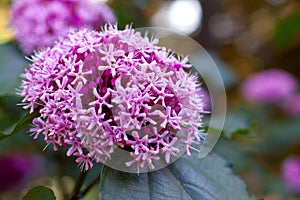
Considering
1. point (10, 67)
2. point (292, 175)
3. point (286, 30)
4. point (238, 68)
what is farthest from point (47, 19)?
point (238, 68)

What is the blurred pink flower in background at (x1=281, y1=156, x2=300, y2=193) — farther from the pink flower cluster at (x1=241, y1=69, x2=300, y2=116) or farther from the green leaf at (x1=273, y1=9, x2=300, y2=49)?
the green leaf at (x1=273, y1=9, x2=300, y2=49)

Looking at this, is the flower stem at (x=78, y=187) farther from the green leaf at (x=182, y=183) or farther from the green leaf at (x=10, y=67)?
the green leaf at (x=10, y=67)

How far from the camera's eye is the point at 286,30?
3760 mm

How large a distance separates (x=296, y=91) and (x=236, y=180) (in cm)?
279

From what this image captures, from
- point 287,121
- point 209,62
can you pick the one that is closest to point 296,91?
point 287,121

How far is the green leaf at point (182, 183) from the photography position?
971mm

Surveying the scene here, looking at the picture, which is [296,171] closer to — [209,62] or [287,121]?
[287,121]

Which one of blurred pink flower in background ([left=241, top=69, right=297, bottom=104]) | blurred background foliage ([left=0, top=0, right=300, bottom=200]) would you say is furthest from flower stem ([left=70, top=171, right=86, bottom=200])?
blurred pink flower in background ([left=241, top=69, right=297, bottom=104])

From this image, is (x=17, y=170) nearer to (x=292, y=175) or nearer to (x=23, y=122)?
(x=23, y=122)

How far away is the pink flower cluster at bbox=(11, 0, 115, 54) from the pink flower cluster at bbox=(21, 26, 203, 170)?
613mm

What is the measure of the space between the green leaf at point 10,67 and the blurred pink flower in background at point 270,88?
2.25 metres

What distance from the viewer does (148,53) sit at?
1026mm

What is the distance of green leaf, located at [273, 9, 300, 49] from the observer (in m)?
3.58

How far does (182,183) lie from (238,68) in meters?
4.09
